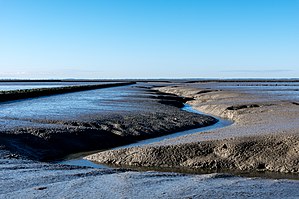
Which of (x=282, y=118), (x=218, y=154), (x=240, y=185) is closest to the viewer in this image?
(x=240, y=185)

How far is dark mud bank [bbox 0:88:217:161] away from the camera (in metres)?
14.7

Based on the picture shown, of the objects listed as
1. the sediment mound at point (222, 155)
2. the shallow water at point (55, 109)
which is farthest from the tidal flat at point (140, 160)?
the shallow water at point (55, 109)

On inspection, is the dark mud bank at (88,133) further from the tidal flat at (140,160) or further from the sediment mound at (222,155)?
the sediment mound at (222,155)

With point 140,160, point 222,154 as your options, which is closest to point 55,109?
point 140,160

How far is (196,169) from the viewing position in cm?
1248

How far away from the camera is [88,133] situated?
17578mm

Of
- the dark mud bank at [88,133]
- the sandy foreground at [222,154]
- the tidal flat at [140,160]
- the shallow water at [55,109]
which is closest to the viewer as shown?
the tidal flat at [140,160]

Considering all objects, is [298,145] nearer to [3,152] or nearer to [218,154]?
[218,154]

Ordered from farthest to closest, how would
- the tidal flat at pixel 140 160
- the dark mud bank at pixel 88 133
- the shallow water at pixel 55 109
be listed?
the shallow water at pixel 55 109, the dark mud bank at pixel 88 133, the tidal flat at pixel 140 160

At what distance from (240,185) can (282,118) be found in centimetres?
1413

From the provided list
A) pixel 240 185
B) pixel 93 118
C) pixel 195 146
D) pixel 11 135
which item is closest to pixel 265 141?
pixel 195 146

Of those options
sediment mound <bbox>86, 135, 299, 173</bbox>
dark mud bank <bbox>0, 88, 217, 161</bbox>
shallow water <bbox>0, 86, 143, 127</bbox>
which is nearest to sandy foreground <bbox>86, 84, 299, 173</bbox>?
sediment mound <bbox>86, 135, 299, 173</bbox>

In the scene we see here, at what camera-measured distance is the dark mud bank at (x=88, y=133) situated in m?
14.7

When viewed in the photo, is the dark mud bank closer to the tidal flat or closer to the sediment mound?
the tidal flat
